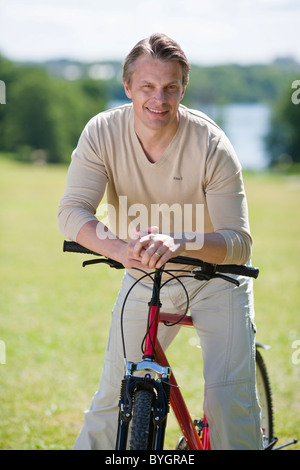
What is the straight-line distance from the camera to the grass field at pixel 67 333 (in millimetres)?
4578

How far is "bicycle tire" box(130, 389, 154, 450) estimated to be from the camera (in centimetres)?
209

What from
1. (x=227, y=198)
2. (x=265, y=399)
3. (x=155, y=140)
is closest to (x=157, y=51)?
(x=155, y=140)

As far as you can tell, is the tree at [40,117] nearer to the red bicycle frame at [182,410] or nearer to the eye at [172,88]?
the red bicycle frame at [182,410]

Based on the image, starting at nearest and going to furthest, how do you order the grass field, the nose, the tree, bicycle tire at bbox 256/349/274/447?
the nose
bicycle tire at bbox 256/349/274/447
the grass field
the tree

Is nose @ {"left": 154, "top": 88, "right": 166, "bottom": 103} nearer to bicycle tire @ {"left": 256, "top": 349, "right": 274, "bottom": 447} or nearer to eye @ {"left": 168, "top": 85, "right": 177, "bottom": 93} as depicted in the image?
eye @ {"left": 168, "top": 85, "right": 177, "bottom": 93}

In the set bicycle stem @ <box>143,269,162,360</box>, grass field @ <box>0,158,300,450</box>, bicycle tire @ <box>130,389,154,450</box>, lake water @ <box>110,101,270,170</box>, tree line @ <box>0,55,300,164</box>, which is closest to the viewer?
bicycle tire @ <box>130,389,154,450</box>

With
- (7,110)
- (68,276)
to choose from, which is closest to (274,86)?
(7,110)

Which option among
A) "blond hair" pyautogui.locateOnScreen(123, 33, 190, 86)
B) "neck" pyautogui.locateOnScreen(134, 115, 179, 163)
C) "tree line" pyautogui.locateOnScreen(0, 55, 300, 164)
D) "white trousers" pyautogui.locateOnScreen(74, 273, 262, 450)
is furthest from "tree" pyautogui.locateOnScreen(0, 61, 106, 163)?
"blond hair" pyautogui.locateOnScreen(123, 33, 190, 86)

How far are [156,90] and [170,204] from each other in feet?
1.69

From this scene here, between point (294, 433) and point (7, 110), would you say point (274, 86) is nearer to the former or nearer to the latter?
point (7, 110)

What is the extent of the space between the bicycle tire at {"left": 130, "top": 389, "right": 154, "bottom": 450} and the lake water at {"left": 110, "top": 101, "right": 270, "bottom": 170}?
65969 mm

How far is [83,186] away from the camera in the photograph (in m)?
2.68

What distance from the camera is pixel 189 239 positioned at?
7.55ft
